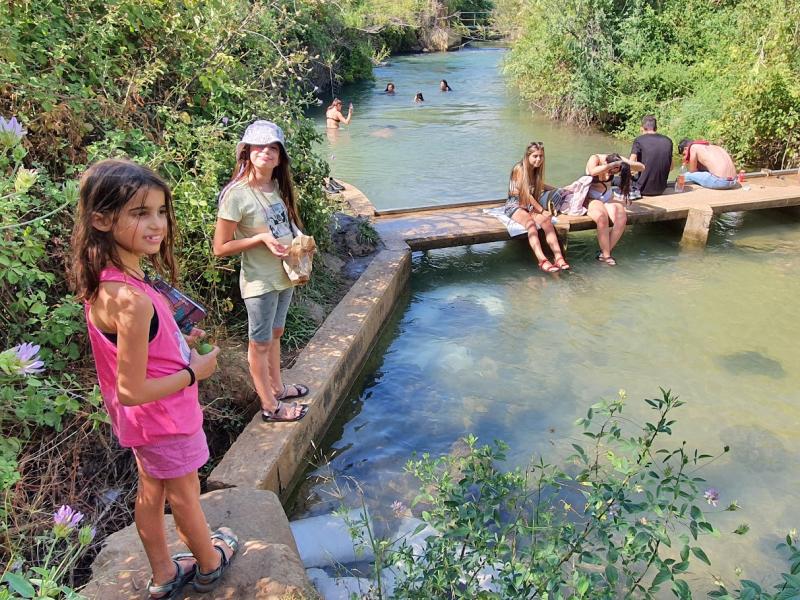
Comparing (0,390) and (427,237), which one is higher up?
(0,390)

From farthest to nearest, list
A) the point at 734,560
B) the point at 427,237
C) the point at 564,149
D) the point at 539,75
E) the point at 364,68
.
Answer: the point at 364,68, the point at 539,75, the point at 564,149, the point at 427,237, the point at 734,560

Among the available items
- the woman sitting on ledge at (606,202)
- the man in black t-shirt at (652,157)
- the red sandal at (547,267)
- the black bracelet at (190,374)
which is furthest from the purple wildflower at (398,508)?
the man in black t-shirt at (652,157)

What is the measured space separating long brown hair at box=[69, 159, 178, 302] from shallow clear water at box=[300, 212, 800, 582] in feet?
7.03

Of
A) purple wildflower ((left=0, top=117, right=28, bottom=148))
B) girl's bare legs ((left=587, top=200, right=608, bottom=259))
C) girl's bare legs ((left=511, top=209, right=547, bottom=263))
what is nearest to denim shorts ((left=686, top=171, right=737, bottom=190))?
girl's bare legs ((left=587, top=200, right=608, bottom=259))

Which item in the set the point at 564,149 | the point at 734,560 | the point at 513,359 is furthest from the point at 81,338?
the point at 564,149

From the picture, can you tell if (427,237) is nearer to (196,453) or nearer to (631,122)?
(196,453)

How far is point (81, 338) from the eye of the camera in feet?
11.3

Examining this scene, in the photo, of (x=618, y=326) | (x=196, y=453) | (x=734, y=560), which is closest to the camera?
(x=196, y=453)

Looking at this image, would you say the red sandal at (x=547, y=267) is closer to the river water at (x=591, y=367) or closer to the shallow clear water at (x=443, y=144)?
the river water at (x=591, y=367)

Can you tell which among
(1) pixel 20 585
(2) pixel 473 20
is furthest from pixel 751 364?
(2) pixel 473 20

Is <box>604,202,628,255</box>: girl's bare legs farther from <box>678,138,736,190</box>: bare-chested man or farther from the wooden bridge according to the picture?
the wooden bridge

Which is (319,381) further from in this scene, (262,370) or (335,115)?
(335,115)

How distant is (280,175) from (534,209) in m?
4.31

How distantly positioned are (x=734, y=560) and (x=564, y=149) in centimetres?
1119
